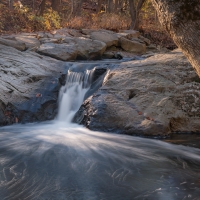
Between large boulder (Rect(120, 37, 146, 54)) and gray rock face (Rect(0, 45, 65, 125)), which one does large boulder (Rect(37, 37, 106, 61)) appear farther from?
large boulder (Rect(120, 37, 146, 54))

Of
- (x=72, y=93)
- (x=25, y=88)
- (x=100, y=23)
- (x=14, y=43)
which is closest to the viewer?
(x=25, y=88)

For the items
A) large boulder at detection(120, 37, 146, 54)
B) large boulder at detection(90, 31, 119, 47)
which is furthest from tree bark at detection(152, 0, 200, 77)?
large boulder at detection(120, 37, 146, 54)

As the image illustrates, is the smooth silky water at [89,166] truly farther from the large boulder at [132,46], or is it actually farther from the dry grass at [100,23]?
the dry grass at [100,23]

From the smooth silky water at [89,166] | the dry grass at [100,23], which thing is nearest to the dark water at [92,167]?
the smooth silky water at [89,166]

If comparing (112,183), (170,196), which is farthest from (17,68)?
(170,196)

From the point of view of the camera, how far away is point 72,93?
8539 millimetres

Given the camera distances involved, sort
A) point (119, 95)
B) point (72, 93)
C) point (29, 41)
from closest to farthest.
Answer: point (119, 95) < point (72, 93) < point (29, 41)

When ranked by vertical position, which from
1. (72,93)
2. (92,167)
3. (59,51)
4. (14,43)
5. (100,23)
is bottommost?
(92,167)

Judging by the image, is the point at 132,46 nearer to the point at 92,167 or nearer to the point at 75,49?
the point at 75,49

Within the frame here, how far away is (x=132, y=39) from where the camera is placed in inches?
630

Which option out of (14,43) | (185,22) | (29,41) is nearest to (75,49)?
(29,41)

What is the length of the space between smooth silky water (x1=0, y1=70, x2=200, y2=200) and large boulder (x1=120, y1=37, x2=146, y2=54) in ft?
27.9

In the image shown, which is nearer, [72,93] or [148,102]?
[148,102]

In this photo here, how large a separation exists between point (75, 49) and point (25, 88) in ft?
14.3
